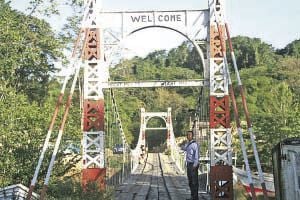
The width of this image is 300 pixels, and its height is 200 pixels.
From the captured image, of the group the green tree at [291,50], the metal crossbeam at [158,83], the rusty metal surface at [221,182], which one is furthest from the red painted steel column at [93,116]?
the green tree at [291,50]

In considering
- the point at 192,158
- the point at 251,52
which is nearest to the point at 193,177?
the point at 192,158

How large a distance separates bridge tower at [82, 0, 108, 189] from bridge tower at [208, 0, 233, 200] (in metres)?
2.47

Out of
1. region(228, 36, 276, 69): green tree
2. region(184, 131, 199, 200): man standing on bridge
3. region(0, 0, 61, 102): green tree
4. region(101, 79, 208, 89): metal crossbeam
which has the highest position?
region(228, 36, 276, 69): green tree

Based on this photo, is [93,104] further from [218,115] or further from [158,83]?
[218,115]

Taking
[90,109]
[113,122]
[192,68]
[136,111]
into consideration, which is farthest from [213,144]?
[192,68]

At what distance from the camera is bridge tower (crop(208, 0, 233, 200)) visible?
39.5ft

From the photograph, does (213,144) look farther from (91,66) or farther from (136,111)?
(136,111)

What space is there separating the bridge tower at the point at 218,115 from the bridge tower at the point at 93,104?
8.09 ft

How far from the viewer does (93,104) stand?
12.2 m

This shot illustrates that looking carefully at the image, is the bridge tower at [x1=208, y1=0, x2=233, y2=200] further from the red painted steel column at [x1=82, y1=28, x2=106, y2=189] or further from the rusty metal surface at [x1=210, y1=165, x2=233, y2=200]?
the red painted steel column at [x1=82, y1=28, x2=106, y2=189]

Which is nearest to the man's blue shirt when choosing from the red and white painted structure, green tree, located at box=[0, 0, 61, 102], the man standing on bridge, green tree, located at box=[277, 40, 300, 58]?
the man standing on bridge

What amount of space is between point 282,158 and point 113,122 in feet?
34.4

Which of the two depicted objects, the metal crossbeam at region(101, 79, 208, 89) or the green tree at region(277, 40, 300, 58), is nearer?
the metal crossbeam at region(101, 79, 208, 89)

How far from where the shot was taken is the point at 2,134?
594 inches
